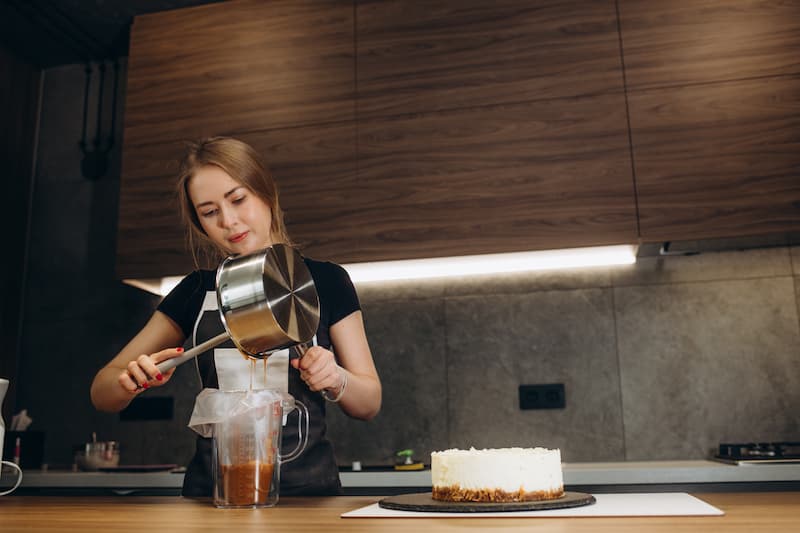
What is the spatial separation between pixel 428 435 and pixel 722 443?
89 cm

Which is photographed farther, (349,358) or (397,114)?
(397,114)

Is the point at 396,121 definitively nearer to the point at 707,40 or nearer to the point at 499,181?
the point at 499,181

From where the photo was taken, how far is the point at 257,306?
85 cm

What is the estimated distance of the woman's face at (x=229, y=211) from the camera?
140cm

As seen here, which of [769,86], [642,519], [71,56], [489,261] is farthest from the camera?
[71,56]

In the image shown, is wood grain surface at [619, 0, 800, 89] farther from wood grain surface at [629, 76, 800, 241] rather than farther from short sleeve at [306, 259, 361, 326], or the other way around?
short sleeve at [306, 259, 361, 326]

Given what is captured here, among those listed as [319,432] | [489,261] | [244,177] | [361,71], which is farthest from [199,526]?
[361,71]

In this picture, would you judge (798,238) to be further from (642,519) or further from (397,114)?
(642,519)

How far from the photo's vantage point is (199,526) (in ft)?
2.31

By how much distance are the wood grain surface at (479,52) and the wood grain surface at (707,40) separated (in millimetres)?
73

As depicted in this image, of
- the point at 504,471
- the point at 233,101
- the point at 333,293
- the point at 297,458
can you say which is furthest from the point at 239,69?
the point at 504,471

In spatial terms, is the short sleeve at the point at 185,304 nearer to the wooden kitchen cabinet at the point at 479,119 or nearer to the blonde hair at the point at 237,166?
the blonde hair at the point at 237,166

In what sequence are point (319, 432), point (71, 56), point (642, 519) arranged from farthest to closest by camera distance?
point (71, 56) < point (319, 432) < point (642, 519)

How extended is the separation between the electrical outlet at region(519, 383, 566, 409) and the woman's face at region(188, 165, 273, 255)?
1210 mm
